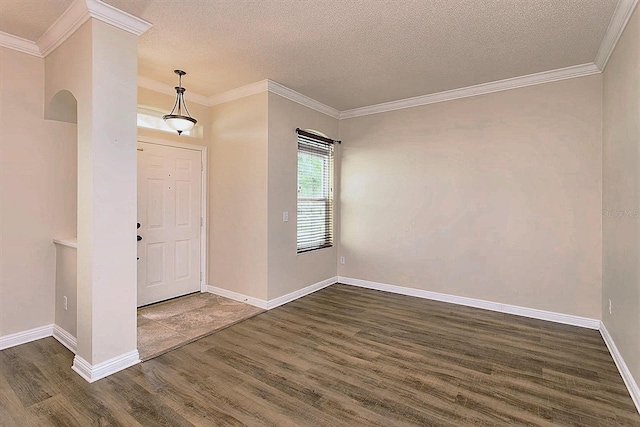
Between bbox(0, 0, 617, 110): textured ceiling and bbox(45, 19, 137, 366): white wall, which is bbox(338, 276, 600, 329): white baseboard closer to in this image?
bbox(0, 0, 617, 110): textured ceiling

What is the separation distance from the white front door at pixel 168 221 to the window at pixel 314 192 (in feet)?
4.75

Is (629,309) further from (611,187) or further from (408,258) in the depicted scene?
(408,258)

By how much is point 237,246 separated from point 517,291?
3518 mm

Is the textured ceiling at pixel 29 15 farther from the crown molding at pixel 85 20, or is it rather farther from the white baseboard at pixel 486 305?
the white baseboard at pixel 486 305

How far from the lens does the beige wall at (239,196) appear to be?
404cm

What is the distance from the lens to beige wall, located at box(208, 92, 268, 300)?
4.04 metres

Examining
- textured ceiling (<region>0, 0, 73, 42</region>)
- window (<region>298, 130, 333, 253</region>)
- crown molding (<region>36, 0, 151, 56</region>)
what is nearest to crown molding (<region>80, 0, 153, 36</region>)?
crown molding (<region>36, 0, 151, 56</region>)

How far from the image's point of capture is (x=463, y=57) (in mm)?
3215

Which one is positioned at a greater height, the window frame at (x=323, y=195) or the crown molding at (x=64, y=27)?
the crown molding at (x=64, y=27)

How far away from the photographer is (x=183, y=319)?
11.9 feet

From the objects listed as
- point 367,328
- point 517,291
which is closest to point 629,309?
point 517,291

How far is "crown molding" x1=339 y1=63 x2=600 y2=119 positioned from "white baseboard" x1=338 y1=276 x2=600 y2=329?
2.60 m

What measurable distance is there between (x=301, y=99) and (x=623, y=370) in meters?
4.26

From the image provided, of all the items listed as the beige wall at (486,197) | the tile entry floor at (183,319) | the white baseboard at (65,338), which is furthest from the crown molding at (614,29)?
the white baseboard at (65,338)
